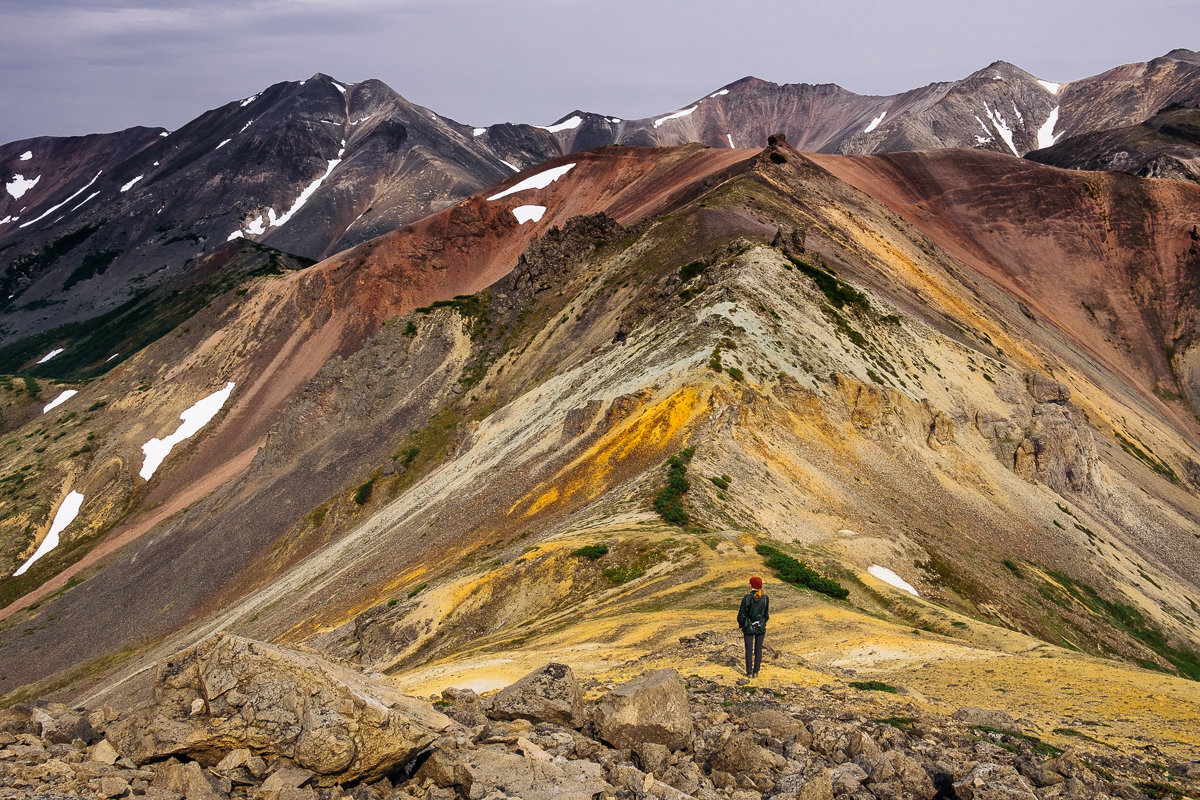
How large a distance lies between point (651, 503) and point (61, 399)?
104 meters

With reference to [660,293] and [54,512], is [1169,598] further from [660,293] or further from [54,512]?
[54,512]

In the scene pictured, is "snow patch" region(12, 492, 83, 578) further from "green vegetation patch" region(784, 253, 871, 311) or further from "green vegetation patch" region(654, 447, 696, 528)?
"green vegetation patch" region(654, 447, 696, 528)

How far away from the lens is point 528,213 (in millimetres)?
110125

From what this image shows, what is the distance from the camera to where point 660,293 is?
54.0 metres

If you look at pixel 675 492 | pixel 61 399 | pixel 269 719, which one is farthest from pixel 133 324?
pixel 269 719

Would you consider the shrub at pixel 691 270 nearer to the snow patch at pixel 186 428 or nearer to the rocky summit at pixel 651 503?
the rocky summit at pixel 651 503

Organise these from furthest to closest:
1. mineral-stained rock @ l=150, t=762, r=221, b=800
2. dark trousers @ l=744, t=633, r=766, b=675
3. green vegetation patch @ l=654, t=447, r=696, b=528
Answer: green vegetation patch @ l=654, t=447, r=696, b=528 → dark trousers @ l=744, t=633, r=766, b=675 → mineral-stained rock @ l=150, t=762, r=221, b=800

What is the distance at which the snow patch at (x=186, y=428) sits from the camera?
84250 millimetres

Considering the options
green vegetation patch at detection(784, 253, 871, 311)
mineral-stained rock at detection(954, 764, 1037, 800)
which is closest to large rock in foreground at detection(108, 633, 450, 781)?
mineral-stained rock at detection(954, 764, 1037, 800)

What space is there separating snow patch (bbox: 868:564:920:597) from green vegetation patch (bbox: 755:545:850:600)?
4985 millimetres

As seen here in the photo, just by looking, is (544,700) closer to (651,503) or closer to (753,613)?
(753,613)

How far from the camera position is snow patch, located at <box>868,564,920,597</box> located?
94.4 feet

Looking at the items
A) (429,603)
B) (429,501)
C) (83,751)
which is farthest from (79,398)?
(83,751)

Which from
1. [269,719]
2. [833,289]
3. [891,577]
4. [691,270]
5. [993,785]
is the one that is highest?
[691,270]
